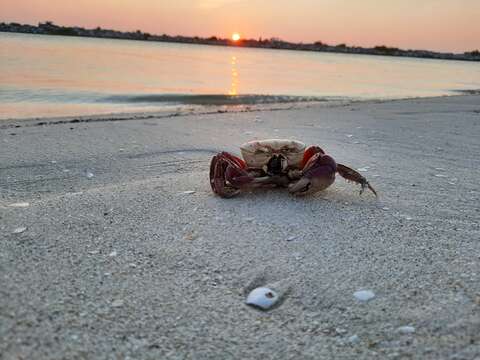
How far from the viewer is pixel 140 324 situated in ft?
6.20

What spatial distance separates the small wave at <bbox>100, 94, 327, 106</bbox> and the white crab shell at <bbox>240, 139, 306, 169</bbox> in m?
9.44

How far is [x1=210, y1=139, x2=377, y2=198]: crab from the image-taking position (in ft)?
10.7

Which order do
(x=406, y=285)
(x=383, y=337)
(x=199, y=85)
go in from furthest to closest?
(x=199, y=85), (x=406, y=285), (x=383, y=337)

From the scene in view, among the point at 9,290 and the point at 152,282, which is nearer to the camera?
the point at 9,290

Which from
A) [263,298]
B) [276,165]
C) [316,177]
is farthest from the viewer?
[276,165]

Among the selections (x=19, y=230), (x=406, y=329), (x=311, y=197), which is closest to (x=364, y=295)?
(x=406, y=329)

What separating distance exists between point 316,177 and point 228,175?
630mm

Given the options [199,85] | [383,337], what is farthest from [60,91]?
[383,337]

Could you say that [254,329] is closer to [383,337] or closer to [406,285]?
[383,337]

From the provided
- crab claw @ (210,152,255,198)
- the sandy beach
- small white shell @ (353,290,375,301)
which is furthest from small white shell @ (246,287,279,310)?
crab claw @ (210,152,255,198)

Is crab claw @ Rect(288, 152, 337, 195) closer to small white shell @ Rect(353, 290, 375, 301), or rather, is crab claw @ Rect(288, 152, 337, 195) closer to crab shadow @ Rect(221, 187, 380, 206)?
crab shadow @ Rect(221, 187, 380, 206)

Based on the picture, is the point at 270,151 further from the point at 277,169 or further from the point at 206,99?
the point at 206,99

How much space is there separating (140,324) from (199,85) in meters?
16.5

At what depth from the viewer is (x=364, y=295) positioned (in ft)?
7.00
